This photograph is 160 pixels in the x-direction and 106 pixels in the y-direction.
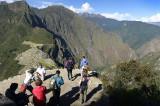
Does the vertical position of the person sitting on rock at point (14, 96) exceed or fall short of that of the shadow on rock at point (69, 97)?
it exceeds it

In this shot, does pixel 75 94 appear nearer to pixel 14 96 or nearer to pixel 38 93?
pixel 38 93

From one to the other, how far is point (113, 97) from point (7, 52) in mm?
207413

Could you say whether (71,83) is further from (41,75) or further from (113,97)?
(113,97)

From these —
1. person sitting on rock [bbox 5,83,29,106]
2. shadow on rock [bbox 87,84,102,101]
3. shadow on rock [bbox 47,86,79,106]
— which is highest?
person sitting on rock [bbox 5,83,29,106]

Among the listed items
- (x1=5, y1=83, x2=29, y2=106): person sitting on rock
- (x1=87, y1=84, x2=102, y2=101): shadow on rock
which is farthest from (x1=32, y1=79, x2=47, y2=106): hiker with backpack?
(x1=87, y1=84, x2=102, y2=101): shadow on rock

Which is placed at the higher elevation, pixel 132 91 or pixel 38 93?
pixel 38 93

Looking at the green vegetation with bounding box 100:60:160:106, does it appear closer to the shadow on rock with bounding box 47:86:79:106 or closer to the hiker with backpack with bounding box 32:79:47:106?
the shadow on rock with bounding box 47:86:79:106

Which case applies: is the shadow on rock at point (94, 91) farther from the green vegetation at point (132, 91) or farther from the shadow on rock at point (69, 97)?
the shadow on rock at point (69, 97)

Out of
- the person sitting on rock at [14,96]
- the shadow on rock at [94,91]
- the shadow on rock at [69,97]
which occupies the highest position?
the person sitting on rock at [14,96]

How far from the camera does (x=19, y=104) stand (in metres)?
7.82

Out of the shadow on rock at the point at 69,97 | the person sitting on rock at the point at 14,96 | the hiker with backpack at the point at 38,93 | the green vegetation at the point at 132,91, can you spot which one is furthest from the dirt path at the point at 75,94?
the person sitting on rock at the point at 14,96

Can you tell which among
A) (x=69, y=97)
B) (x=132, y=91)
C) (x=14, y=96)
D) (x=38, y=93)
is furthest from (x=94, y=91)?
(x=14, y=96)

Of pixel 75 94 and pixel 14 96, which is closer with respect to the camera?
pixel 14 96

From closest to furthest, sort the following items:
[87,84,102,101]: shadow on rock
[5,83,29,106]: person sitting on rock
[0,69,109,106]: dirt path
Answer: [5,83,29,106]: person sitting on rock → [0,69,109,106]: dirt path → [87,84,102,101]: shadow on rock
